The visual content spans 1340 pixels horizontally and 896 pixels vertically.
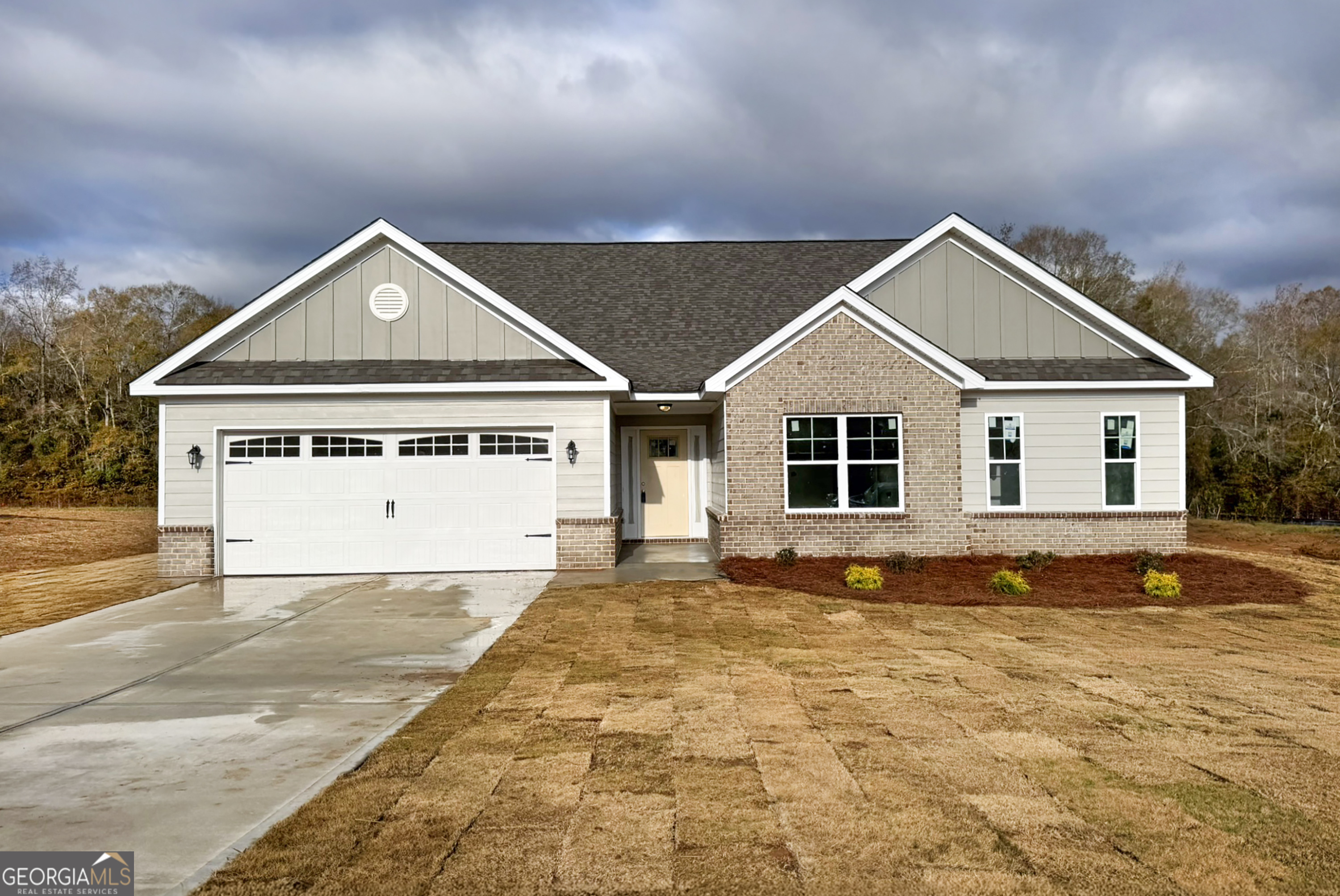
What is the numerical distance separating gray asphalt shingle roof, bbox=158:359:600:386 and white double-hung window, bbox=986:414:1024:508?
7397 mm

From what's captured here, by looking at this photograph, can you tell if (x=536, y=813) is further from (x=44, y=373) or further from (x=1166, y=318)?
(x=44, y=373)

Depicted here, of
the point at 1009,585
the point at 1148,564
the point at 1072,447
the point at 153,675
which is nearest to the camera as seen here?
the point at 153,675

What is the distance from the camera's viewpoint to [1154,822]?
4148mm

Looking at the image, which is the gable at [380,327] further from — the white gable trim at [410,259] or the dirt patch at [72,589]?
the dirt patch at [72,589]

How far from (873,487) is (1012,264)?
211 inches

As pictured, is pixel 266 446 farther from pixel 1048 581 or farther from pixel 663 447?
pixel 1048 581

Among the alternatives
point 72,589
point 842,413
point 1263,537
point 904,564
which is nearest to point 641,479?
point 842,413

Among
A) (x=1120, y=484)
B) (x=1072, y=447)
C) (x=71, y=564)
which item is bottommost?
(x=71, y=564)

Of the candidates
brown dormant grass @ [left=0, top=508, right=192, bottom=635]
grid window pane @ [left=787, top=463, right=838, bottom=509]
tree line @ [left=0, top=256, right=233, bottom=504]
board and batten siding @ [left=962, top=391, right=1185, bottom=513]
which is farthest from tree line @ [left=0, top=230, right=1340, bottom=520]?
grid window pane @ [left=787, top=463, right=838, bottom=509]

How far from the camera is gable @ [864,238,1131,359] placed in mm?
15883

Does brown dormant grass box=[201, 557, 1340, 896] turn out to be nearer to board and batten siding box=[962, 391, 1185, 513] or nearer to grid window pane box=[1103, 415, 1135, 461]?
board and batten siding box=[962, 391, 1185, 513]

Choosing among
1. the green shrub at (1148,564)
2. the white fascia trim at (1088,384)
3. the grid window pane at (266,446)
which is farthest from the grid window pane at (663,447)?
the green shrub at (1148,564)

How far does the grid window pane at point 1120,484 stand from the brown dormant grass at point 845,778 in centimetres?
712

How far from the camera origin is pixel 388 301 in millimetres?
14500
